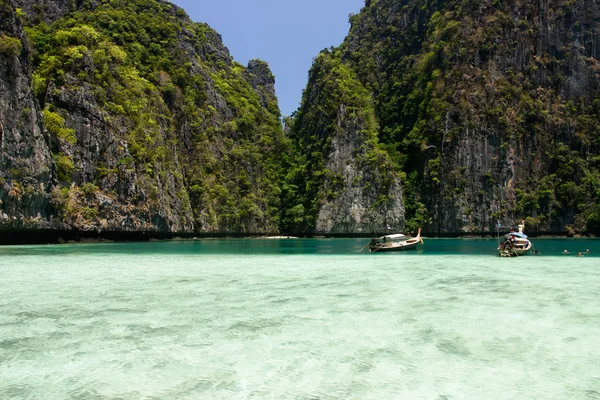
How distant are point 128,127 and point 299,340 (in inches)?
2283

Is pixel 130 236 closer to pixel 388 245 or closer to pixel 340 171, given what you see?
pixel 388 245

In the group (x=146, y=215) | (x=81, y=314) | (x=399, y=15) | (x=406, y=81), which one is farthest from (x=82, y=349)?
(x=399, y=15)

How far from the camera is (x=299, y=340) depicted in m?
8.30

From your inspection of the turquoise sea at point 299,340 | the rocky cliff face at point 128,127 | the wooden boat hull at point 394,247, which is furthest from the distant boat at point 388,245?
the rocky cliff face at point 128,127

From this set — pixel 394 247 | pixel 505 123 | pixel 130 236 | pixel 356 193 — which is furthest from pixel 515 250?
pixel 505 123

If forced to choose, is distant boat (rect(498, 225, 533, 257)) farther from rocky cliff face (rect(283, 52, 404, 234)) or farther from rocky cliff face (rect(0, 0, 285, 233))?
rocky cliff face (rect(283, 52, 404, 234))

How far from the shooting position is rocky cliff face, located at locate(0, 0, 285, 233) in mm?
42406

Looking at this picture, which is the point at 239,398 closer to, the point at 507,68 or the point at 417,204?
the point at 417,204

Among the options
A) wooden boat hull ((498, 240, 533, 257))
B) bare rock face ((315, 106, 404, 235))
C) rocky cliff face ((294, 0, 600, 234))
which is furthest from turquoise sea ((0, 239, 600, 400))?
rocky cliff face ((294, 0, 600, 234))

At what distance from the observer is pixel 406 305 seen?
1159cm

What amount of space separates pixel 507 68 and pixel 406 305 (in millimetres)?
80718

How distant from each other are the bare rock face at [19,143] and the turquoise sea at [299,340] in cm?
2823

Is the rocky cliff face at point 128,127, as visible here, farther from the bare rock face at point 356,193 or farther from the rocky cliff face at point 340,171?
the bare rock face at point 356,193

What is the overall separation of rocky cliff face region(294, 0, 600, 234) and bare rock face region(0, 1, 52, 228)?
54.7m
